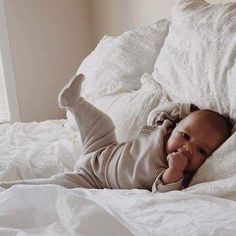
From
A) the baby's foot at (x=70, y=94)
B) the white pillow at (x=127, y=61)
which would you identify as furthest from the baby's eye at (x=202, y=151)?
the white pillow at (x=127, y=61)

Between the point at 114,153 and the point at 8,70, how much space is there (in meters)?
1.49

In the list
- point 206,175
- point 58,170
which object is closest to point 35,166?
point 58,170

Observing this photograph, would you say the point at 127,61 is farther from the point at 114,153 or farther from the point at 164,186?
the point at 164,186

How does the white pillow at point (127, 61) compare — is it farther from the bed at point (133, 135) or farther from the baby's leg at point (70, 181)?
the baby's leg at point (70, 181)

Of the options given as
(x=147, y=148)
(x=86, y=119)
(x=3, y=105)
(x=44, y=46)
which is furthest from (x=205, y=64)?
(x=3, y=105)

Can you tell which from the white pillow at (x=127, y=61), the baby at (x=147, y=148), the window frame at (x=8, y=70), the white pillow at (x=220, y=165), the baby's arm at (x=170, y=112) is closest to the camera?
the white pillow at (x=220, y=165)

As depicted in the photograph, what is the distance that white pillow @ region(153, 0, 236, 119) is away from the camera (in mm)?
945

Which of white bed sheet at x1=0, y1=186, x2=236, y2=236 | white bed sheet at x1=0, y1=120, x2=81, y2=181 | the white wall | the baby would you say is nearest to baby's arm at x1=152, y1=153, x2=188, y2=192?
the baby

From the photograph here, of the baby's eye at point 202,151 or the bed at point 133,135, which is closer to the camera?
the bed at point 133,135

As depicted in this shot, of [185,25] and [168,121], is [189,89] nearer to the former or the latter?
[168,121]

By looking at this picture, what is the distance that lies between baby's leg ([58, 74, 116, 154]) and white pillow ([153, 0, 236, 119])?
0.76 feet

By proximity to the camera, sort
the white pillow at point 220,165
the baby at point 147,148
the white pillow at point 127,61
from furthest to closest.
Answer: the white pillow at point 127,61 < the baby at point 147,148 < the white pillow at point 220,165

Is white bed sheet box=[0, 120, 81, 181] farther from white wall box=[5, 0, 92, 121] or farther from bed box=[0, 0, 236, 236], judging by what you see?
white wall box=[5, 0, 92, 121]

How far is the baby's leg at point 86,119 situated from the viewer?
3.84ft
